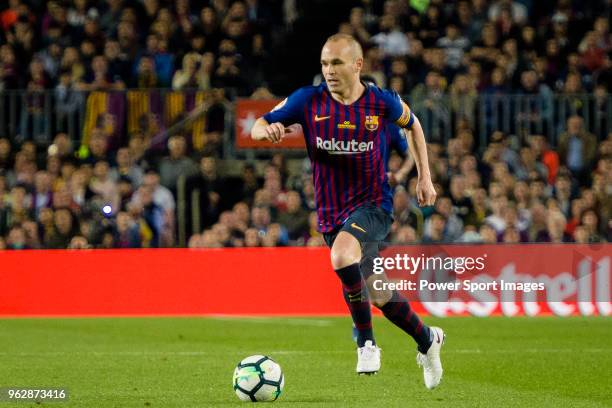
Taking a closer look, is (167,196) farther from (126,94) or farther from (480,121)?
(480,121)

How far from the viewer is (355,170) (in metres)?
8.20

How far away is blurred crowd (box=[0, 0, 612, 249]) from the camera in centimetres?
1614

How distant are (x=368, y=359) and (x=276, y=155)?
9965 millimetres

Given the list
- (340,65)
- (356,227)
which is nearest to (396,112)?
(340,65)

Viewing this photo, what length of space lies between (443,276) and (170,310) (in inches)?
129

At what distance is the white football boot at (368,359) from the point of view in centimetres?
785

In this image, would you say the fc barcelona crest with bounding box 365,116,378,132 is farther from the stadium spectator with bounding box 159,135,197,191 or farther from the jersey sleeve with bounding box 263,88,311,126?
the stadium spectator with bounding box 159,135,197,191

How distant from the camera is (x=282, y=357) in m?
10.7

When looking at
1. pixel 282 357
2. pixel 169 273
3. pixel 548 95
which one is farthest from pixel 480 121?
pixel 282 357

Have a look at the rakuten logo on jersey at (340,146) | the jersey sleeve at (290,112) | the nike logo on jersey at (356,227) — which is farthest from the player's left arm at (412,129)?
the jersey sleeve at (290,112)

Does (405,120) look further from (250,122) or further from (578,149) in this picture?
(578,149)

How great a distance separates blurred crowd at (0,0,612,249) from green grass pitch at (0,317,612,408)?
1.80 metres

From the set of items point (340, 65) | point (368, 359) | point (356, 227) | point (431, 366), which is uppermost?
point (340, 65)

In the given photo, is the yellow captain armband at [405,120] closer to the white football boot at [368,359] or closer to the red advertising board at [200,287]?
the white football boot at [368,359]
